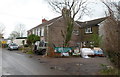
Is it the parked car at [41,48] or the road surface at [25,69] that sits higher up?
the parked car at [41,48]

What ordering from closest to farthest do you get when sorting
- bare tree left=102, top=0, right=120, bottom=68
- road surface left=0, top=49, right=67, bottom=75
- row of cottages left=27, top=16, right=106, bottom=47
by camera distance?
bare tree left=102, top=0, right=120, bottom=68, road surface left=0, top=49, right=67, bottom=75, row of cottages left=27, top=16, right=106, bottom=47

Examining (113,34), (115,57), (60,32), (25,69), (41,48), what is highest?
(60,32)

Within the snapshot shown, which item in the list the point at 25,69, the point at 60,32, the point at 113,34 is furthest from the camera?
the point at 60,32

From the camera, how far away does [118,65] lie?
952 cm

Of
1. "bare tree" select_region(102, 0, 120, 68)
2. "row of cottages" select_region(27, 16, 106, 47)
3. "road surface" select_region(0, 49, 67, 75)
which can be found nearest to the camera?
"bare tree" select_region(102, 0, 120, 68)

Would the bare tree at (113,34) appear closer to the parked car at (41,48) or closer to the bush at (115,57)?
the bush at (115,57)

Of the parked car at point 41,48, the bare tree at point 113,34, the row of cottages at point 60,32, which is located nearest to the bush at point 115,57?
the bare tree at point 113,34

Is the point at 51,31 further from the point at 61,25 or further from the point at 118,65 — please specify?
the point at 118,65

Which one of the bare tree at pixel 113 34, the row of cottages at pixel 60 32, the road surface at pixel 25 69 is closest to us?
the bare tree at pixel 113 34

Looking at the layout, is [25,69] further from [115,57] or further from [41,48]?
[41,48]

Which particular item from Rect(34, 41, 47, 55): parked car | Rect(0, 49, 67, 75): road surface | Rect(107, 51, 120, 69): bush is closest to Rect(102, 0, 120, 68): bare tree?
Rect(107, 51, 120, 69): bush

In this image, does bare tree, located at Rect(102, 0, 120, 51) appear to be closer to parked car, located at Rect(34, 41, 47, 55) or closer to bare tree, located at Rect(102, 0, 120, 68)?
bare tree, located at Rect(102, 0, 120, 68)

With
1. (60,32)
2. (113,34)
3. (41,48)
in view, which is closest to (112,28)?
(113,34)

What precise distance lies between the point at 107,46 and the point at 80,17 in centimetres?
2107
